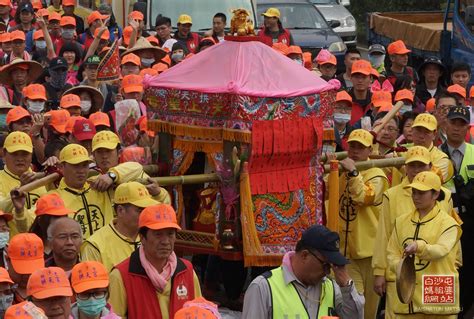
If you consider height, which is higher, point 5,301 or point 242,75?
point 242,75

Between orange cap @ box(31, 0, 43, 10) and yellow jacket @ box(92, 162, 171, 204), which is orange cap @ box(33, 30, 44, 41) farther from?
yellow jacket @ box(92, 162, 171, 204)

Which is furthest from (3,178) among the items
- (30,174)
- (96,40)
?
(96,40)

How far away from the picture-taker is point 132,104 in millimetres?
13227

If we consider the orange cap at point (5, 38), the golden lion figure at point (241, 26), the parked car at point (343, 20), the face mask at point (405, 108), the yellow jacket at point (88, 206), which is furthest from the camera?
the parked car at point (343, 20)

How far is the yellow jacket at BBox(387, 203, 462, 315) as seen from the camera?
10328 mm

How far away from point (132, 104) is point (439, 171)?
10.5ft

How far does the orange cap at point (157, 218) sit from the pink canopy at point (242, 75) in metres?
2.41

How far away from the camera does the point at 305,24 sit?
23891mm

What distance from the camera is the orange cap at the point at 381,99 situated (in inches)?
540

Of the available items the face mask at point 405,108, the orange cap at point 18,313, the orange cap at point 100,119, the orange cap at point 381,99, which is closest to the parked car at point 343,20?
the face mask at point 405,108

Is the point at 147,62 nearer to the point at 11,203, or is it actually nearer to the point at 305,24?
A: the point at 11,203

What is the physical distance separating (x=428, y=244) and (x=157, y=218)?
2.73 metres

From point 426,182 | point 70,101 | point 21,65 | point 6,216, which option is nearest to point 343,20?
point 21,65

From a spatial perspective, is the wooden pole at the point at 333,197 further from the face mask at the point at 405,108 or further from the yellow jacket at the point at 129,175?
the face mask at the point at 405,108
